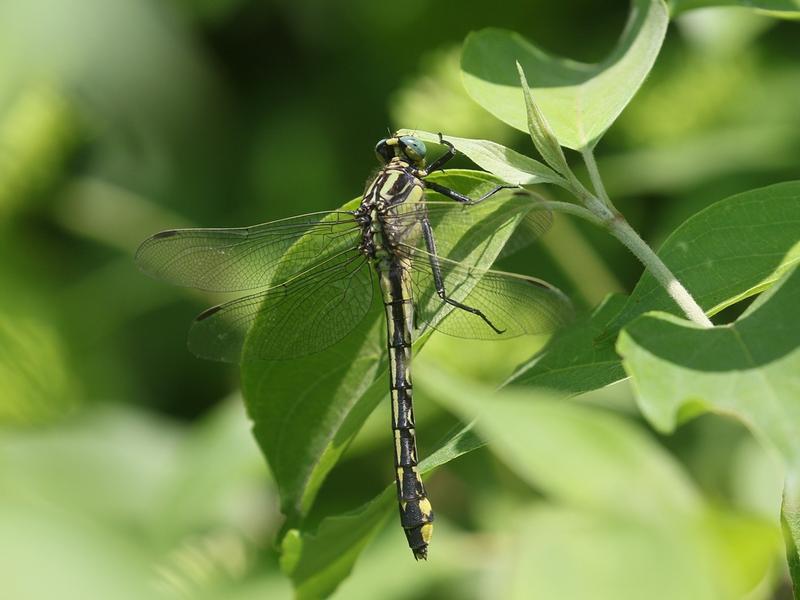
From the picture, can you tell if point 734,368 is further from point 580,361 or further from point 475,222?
point 475,222

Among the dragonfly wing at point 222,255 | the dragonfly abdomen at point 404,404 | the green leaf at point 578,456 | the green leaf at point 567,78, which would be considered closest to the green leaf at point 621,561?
the green leaf at point 578,456

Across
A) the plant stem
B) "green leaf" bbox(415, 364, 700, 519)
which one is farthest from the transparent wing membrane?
"green leaf" bbox(415, 364, 700, 519)

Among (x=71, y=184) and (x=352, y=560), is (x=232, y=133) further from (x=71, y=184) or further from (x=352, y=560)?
(x=352, y=560)

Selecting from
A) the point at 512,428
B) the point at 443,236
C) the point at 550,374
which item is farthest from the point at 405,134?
the point at 512,428

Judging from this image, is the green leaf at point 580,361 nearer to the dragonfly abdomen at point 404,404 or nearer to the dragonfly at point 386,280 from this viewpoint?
the dragonfly at point 386,280

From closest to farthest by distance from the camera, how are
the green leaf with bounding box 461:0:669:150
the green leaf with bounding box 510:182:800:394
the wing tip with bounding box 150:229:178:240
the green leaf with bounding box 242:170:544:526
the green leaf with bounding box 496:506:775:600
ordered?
the green leaf with bounding box 496:506:775:600 < the green leaf with bounding box 510:182:800:394 < the green leaf with bounding box 461:0:669:150 < the green leaf with bounding box 242:170:544:526 < the wing tip with bounding box 150:229:178:240

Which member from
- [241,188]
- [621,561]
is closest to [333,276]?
[621,561]

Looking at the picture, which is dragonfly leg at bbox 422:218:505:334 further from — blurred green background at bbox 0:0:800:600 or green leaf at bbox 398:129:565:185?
blurred green background at bbox 0:0:800:600
